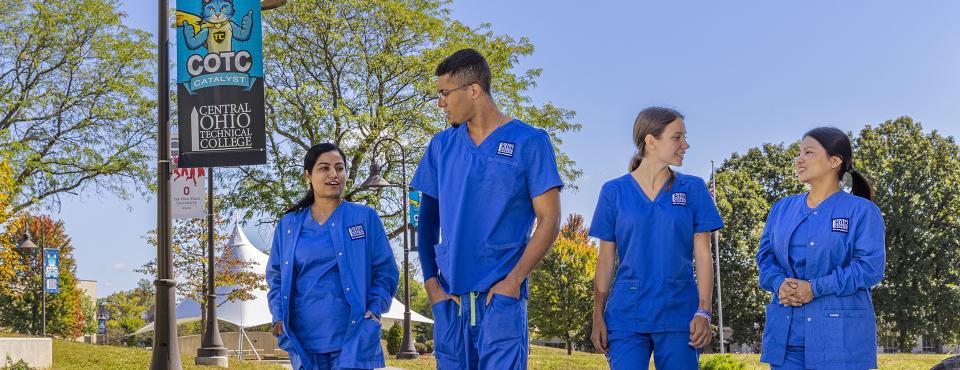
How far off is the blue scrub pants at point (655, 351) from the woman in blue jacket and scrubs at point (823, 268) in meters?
0.70

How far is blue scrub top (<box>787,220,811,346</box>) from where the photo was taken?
5199 millimetres

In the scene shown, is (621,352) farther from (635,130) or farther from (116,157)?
(116,157)

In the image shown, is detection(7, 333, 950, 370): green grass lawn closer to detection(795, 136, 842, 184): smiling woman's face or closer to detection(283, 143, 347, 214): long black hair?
detection(795, 136, 842, 184): smiling woman's face

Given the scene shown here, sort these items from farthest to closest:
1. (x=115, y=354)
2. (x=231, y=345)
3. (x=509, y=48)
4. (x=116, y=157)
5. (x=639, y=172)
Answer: (x=231, y=345) → (x=116, y=157) → (x=509, y=48) → (x=115, y=354) → (x=639, y=172)

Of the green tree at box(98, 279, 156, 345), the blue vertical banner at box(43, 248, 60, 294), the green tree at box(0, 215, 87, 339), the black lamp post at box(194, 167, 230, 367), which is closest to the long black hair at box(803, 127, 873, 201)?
the black lamp post at box(194, 167, 230, 367)

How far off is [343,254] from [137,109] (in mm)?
33947

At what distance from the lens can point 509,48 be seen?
1362 inches

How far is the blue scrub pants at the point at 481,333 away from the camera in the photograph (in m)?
3.98

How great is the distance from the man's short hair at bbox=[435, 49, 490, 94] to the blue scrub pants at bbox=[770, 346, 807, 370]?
7.12 feet

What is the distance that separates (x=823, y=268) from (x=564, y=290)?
1685 inches

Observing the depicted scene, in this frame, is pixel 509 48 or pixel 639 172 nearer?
pixel 639 172

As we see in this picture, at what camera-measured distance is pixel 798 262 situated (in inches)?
208

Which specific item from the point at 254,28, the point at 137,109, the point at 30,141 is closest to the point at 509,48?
the point at 137,109

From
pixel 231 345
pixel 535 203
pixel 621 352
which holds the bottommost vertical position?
pixel 231 345
